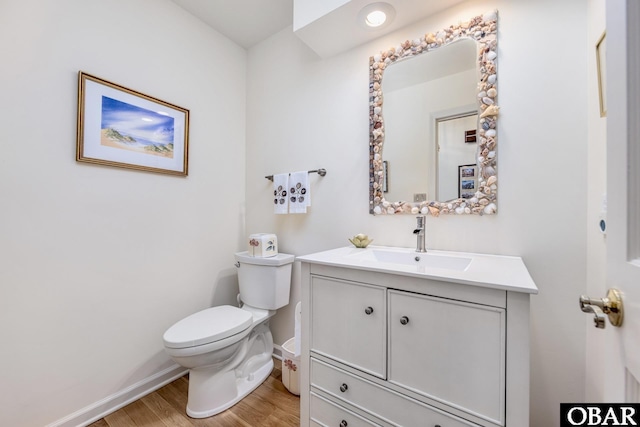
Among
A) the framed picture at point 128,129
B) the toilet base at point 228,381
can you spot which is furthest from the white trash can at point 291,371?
the framed picture at point 128,129

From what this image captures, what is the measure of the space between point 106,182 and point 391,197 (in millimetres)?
1637

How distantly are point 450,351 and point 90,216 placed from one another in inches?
72.0

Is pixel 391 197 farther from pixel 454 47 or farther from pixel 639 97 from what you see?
pixel 639 97

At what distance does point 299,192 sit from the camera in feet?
5.91

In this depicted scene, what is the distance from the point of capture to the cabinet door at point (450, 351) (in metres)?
0.75

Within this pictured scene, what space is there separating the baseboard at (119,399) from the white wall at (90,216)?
0.10 feet

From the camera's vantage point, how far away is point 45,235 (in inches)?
50.1

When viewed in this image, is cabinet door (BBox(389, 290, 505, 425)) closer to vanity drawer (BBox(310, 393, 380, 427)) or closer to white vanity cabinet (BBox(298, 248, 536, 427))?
white vanity cabinet (BBox(298, 248, 536, 427))

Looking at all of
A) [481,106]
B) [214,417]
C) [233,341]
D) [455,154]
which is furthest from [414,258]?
[214,417]

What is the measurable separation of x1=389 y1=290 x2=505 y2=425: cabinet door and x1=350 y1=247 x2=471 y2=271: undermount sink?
0.88 ft

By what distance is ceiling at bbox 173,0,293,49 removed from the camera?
1763mm

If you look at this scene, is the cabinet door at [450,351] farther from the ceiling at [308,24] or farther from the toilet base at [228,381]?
the ceiling at [308,24]

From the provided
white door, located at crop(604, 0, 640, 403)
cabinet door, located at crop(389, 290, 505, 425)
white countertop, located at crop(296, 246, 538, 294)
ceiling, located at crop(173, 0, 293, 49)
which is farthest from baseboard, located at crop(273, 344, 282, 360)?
ceiling, located at crop(173, 0, 293, 49)

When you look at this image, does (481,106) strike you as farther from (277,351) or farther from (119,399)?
(119,399)
